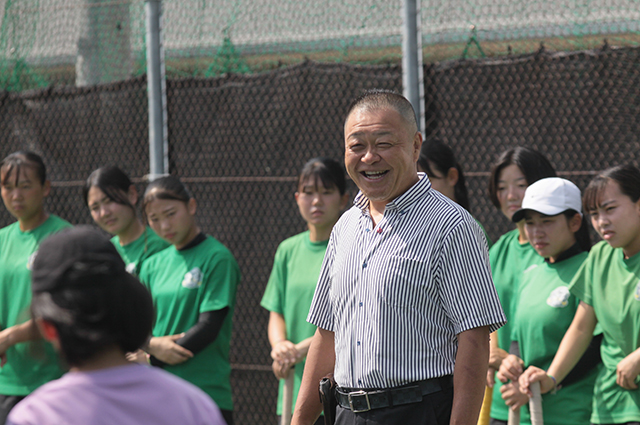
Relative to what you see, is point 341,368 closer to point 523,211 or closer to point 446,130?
point 523,211

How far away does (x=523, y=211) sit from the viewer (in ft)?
11.8

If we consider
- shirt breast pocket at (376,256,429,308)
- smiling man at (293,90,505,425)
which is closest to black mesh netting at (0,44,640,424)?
smiling man at (293,90,505,425)

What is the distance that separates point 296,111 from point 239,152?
53 centimetres

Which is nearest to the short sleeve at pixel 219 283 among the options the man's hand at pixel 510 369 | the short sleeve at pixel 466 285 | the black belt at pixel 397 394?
the man's hand at pixel 510 369

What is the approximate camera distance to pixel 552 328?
11.6 ft

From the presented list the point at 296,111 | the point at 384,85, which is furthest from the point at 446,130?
the point at 296,111

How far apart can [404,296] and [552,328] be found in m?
1.49

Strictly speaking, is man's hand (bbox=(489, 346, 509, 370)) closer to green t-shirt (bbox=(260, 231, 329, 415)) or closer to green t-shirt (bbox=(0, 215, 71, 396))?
green t-shirt (bbox=(260, 231, 329, 415))

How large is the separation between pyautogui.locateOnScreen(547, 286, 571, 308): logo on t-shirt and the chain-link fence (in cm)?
100

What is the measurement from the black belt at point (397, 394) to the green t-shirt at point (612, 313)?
1276mm

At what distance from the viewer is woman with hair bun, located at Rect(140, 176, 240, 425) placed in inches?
159

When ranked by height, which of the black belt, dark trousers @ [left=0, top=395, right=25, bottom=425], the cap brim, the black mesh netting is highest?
the black mesh netting

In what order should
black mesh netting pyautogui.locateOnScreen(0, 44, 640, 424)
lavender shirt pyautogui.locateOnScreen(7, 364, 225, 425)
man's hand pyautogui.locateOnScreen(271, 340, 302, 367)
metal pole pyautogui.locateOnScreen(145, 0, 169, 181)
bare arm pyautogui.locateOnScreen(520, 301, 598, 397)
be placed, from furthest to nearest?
metal pole pyautogui.locateOnScreen(145, 0, 169, 181) < black mesh netting pyautogui.locateOnScreen(0, 44, 640, 424) < man's hand pyautogui.locateOnScreen(271, 340, 302, 367) < bare arm pyautogui.locateOnScreen(520, 301, 598, 397) < lavender shirt pyautogui.locateOnScreen(7, 364, 225, 425)

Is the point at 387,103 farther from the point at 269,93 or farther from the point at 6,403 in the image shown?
the point at 6,403
